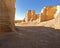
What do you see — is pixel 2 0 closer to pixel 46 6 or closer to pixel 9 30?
pixel 9 30

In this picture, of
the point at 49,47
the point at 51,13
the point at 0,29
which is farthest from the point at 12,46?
the point at 51,13

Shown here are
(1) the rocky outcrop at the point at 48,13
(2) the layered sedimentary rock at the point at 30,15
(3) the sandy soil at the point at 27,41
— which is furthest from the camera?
(2) the layered sedimentary rock at the point at 30,15

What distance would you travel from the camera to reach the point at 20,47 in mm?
8312

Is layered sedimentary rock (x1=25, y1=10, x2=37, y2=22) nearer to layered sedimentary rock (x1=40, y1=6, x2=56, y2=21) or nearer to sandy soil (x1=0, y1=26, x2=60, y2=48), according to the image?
layered sedimentary rock (x1=40, y1=6, x2=56, y2=21)

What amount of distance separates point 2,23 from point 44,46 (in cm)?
592

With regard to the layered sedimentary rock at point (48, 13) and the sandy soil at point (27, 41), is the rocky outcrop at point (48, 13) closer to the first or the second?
the layered sedimentary rock at point (48, 13)

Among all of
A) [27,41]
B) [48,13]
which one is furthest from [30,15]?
[27,41]

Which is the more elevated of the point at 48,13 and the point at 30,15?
the point at 48,13

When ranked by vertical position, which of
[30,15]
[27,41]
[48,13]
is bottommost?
[27,41]

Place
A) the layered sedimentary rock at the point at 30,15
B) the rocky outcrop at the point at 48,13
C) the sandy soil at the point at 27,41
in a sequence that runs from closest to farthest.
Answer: the sandy soil at the point at 27,41
the rocky outcrop at the point at 48,13
the layered sedimentary rock at the point at 30,15

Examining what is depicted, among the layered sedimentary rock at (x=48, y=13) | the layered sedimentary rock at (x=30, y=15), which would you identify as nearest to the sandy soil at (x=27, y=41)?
the layered sedimentary rock at (x=48, y=13)

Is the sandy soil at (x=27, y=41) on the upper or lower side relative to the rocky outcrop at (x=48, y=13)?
lower

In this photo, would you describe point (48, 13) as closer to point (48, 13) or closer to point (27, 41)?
point (48, 13)

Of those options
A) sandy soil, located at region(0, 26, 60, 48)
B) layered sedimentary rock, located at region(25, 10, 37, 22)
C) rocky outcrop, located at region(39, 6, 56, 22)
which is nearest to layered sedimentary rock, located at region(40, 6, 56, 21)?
rocky outcrop, located at region(39, 6, 56, 22)
